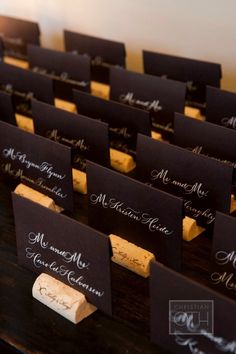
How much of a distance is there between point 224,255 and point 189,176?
266 mm

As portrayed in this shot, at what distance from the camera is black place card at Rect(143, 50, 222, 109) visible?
183cm

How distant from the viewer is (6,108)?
1.71m

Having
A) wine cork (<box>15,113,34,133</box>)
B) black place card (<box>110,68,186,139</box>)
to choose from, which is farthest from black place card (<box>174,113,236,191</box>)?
wine cork (<box>15,113,34,133</box>)

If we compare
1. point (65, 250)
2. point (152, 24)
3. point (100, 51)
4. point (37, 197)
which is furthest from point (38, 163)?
point (152, 24)

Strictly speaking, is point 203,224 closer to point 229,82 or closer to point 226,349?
point 226,349

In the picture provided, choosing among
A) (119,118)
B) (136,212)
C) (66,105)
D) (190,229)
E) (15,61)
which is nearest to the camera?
(136,212)

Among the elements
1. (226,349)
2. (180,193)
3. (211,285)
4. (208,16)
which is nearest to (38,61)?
(208,16)

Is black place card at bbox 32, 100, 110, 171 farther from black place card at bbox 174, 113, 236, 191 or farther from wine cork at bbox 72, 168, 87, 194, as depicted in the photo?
black place card at bbox 174, 113, 236, 191

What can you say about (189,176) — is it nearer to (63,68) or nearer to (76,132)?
(76,132)

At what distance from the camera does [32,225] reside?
1154 mm

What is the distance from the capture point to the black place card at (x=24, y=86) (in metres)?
1.81

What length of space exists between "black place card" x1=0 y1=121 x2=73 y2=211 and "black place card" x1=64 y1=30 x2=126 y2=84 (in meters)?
0.76

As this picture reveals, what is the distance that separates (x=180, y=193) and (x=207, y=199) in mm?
74

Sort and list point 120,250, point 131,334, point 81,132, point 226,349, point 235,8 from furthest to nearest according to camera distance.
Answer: point 235,8 → point 81,132 → point 120,250 → point 131,334 → point 226,349
